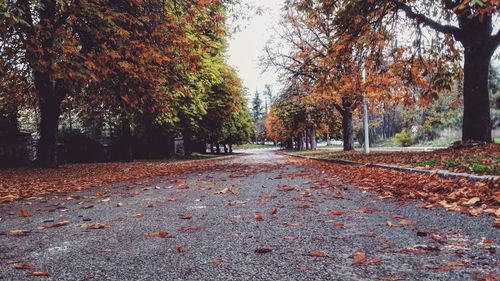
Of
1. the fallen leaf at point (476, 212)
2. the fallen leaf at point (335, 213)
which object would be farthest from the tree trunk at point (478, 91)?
the fallen leaf at point (335, 213)

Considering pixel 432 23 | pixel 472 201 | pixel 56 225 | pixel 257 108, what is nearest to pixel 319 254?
pixel 472 201

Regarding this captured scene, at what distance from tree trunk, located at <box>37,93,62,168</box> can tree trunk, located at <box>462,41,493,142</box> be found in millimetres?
14746

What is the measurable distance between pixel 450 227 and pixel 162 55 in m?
8.65

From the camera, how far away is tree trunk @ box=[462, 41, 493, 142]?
1202cm

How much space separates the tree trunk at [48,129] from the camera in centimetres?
1459

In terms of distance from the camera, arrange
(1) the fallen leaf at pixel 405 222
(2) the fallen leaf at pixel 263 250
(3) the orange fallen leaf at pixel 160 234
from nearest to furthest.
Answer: (2) the fallen leaf at pixel 263 250, (3) the orange fallen leaf at pixel 160 234, (1) the fallen leaf at pixel 405 222

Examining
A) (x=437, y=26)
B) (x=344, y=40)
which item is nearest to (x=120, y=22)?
(x=344, y=40)

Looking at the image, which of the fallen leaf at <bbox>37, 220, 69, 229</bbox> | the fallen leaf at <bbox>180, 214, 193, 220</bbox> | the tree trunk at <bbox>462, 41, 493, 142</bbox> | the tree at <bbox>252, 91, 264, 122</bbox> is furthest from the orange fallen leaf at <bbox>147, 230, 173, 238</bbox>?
the tree at <bbox>252, 91, 264, 122</bbox>

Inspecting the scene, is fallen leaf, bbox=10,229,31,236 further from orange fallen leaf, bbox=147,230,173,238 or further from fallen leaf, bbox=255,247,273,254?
fallen leaf, bbox=255,247,273,254

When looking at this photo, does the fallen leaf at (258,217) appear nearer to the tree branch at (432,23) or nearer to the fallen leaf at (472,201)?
the fallen leaf at (472,201)

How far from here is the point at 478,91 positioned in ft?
39.6

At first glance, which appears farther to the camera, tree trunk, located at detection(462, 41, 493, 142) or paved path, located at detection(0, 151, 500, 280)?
tree trunk, located at detection(462, 41, 493, 142)

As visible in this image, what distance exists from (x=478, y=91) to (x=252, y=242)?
11.7 metres

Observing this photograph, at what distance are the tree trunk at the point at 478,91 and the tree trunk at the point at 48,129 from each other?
14.7 meters
